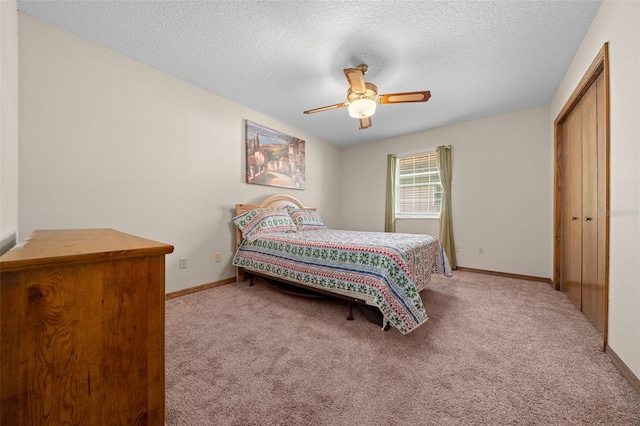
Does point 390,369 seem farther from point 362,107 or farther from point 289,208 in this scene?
point 289,208

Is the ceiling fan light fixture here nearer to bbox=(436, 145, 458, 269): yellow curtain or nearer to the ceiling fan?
the ceiling fan

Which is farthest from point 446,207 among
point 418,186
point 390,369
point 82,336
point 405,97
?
point 82,336

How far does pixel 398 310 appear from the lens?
173 centimetres

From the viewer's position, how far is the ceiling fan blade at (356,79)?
6.35ft

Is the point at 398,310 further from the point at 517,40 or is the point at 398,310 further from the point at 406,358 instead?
the point at 517,40

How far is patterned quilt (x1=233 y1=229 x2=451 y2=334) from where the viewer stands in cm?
176

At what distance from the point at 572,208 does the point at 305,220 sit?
3.03 m

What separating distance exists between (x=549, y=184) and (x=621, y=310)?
92.1 inches

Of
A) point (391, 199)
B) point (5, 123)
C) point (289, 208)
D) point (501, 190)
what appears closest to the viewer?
point (5, 123)

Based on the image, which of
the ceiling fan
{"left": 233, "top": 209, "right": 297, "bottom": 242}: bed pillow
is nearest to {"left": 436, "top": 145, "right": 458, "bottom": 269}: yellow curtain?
the ceiling fan

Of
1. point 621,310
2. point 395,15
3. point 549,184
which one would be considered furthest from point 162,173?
point 549,184

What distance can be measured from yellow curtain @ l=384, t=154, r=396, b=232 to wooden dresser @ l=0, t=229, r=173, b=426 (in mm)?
A: 4076

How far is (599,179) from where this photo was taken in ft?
5.99

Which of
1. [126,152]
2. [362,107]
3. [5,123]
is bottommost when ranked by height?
[5,123]
